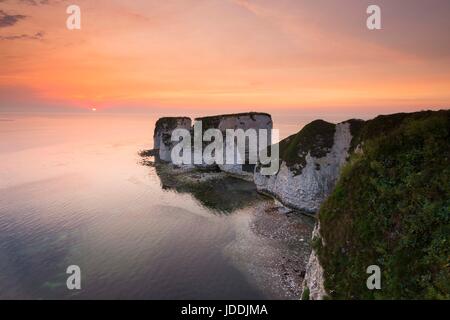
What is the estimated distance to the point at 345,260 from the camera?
1620 centimetres

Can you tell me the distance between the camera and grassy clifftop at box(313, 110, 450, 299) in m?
13.6

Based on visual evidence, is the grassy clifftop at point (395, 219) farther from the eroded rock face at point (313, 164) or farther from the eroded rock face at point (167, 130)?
the eroded rock face at point (167, 130)

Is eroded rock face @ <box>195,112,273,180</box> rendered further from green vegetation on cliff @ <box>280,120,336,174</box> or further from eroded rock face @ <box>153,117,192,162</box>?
green vegetation on cliff @ <box>280,120,336,174</box>

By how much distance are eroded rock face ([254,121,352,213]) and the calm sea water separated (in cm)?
861

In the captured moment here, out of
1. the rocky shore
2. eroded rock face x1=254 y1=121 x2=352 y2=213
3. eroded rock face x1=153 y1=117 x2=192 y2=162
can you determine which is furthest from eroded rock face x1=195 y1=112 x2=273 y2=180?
eroded rock face x1=254 y1=121 x2=352 y2=213

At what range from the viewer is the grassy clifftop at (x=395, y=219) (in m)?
13.6

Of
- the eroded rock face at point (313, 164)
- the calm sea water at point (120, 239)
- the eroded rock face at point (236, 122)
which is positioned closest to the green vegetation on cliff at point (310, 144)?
the eroded rock face at point (313, 164)

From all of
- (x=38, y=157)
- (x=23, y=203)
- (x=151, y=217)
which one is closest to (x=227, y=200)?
(x=151, y=217)

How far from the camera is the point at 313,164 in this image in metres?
44.4

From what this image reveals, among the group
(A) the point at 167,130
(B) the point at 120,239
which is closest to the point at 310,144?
(B) the point at 120,239

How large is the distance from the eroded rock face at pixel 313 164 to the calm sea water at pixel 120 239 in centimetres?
861

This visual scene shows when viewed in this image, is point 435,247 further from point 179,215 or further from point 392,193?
point 179,215

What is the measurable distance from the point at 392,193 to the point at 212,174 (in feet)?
186
